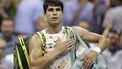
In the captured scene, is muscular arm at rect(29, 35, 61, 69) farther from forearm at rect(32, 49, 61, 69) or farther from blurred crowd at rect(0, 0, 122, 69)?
blurred crowd at rect(0, 0, 122, 69)

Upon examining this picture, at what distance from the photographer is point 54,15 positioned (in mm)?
8203

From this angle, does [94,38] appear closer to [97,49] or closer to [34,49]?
[97,49]

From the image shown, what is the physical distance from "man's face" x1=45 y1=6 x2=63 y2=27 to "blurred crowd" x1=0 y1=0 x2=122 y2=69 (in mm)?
3428

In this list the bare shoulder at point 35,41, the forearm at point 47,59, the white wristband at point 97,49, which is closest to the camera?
the forearm at point 47,59

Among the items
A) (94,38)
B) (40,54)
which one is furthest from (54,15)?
(94,38)

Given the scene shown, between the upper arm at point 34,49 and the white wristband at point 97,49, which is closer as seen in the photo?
the upper arm at point 34,49

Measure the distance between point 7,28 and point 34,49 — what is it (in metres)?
4.14

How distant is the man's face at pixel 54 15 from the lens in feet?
26.9

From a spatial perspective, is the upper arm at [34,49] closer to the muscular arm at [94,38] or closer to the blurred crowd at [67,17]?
the muscular arm at [94,38]

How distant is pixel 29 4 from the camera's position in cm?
1323

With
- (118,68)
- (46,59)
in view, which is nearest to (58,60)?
(46,59)

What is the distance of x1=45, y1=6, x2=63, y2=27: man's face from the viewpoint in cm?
819

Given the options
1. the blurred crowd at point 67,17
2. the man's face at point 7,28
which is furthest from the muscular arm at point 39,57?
the man's face at point 7,28

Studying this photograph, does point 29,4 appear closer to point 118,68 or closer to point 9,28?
point 9,28
